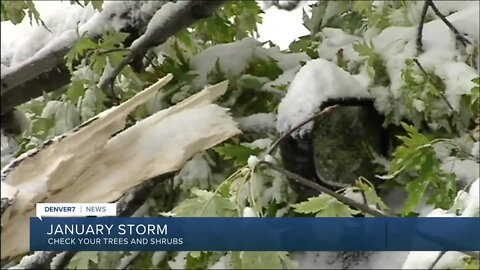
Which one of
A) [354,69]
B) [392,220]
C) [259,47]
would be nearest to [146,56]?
[259,47]

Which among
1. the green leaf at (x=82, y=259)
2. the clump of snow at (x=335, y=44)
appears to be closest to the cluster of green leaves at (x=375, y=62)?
the clump of snow at (x=335, y=44)

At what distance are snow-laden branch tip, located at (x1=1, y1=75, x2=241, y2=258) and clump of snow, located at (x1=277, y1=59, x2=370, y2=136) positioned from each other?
99mm

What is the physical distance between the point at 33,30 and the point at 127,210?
287 mm

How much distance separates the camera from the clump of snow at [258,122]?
74 cm

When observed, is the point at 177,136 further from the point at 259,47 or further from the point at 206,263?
the point at 259,47

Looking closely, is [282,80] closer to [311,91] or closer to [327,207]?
[311,91]

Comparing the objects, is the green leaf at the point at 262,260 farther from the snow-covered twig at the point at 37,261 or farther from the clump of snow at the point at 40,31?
the clump of snow at the point at 40,31

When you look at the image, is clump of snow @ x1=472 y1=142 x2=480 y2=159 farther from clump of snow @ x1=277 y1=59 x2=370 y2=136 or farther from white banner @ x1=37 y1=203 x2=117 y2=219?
white banner @ x1=37 y1=203 x2=117 y2=219

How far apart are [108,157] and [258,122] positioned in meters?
0.24

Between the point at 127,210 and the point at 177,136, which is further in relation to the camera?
the point at 127,210

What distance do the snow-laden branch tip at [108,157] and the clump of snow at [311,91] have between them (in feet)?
0.32

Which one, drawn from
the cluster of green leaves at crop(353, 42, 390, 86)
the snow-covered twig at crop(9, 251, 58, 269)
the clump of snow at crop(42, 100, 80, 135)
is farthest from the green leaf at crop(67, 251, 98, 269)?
the cluster of green leaves at crop(353, 42, 390, 86)

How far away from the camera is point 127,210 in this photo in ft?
2.25

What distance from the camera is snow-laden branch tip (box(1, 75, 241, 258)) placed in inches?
20.1
